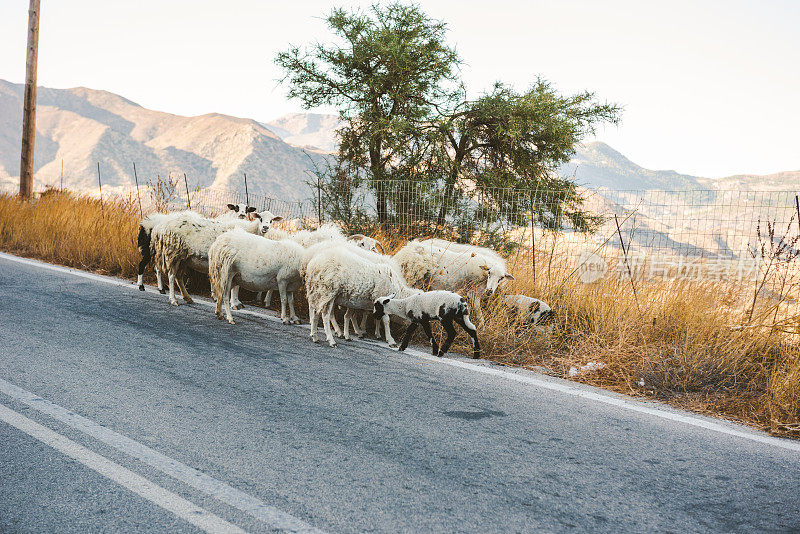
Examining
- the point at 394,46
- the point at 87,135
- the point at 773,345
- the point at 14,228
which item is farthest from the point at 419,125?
the point at 87,135

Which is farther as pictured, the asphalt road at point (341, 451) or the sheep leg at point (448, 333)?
the sheep leg at point (448, 333)

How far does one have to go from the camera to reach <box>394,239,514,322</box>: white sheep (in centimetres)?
673

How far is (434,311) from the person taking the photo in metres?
5.69

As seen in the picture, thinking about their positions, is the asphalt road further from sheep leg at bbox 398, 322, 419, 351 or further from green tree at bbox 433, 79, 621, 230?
green tree at bbox 433, 79, 621, 230

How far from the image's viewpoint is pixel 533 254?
26.8 ft

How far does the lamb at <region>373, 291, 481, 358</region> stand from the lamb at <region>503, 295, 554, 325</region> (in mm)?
819

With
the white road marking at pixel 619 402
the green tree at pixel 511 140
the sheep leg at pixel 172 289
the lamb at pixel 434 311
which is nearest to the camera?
the white road marking at pixel 619 402

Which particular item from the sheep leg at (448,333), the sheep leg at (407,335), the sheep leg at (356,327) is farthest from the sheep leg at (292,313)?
the sheep leg at (448,333)

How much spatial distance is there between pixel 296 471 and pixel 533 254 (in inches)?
232

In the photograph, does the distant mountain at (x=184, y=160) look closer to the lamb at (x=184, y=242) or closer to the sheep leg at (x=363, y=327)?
the lamb at (x=184, y=242)

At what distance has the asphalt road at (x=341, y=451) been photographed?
2617 millimetres

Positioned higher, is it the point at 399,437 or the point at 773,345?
the point at 773,345

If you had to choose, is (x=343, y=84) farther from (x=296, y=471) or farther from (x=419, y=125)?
(x=296, y=471)

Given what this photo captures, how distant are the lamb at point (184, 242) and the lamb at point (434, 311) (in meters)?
2.77
